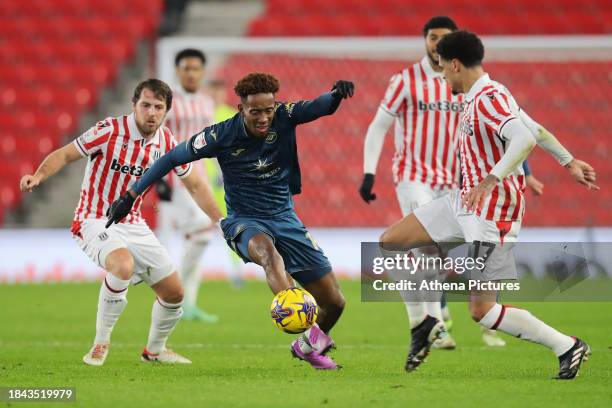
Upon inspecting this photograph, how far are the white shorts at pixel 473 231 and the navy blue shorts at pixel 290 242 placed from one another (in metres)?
0.75

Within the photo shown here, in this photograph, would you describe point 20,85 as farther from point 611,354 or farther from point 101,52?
point 611,354

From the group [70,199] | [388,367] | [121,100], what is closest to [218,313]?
A: [388,367]

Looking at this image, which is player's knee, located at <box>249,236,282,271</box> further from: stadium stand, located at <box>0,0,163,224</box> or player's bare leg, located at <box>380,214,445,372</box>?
stadium stand, located at <box>0,0,163,224</box>

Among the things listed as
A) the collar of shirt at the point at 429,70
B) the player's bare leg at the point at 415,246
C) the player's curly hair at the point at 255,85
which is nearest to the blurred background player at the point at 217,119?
the collar of shirt at the point at 429,70

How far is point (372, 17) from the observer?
62.0 ft

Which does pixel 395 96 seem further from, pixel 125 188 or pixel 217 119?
pixel 217 119

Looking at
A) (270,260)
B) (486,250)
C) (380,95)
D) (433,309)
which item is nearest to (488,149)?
(486,250)

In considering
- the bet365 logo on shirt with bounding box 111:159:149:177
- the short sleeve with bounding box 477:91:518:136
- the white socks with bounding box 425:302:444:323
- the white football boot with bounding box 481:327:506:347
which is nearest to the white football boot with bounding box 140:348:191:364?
the bet365 logo on shirt with bounding box 111:159:149:177

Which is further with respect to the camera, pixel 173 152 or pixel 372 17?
pixel 372 17

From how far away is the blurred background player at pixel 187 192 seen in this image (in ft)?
36.2

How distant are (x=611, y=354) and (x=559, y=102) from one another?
760 cm

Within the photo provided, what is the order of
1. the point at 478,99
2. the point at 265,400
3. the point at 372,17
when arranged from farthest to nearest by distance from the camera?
the point at 372,17, the point at 478,99, the point at 265,400

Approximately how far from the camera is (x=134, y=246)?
24.9 ft
